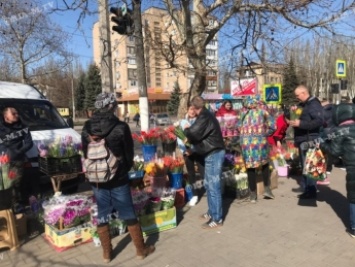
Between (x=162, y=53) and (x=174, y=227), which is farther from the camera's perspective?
(x=162, y=53)

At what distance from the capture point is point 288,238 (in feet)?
15.5

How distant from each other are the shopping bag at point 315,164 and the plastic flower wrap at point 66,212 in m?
3.32

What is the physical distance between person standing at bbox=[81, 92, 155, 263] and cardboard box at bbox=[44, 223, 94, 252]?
653 millimetres

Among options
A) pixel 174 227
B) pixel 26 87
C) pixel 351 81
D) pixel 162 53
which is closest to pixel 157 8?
pixel 162 53

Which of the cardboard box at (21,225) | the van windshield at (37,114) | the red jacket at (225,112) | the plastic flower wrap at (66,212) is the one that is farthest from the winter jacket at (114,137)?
the red jacket at (225,112)

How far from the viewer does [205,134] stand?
16.4 ft

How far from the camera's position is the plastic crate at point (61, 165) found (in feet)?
17.4

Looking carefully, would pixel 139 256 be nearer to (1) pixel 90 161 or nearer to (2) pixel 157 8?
(1) pixel 90 161

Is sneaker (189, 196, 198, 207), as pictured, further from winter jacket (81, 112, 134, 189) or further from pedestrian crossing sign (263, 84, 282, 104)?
pedestrian crossing sign (263, 84, 282, 104)

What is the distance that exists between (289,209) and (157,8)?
20.0 feet

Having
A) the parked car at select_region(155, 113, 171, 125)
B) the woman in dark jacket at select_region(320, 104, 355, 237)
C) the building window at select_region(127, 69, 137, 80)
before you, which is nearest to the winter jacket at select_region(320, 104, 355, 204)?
the woman in dark jacket at select_region(320, 104, 355, 237)

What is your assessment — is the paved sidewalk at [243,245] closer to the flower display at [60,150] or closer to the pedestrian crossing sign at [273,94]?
the flower display at [60,150]

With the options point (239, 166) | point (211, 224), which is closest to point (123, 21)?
point (239, 166)

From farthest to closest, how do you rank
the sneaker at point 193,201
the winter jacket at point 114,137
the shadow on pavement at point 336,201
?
1. the sneaker at point 193,201
2. the shadow on pavement at point 336,201
3. the winter jacket at point 114,137
